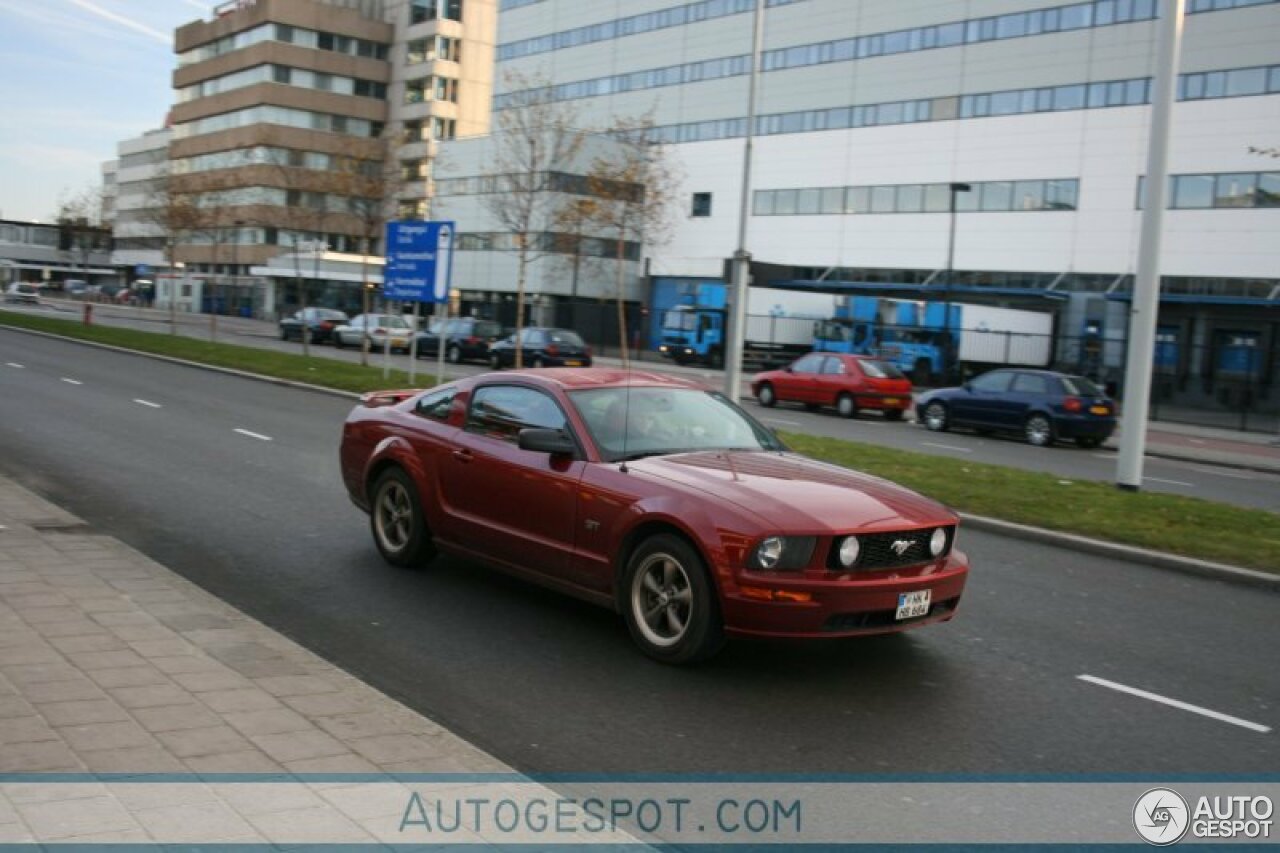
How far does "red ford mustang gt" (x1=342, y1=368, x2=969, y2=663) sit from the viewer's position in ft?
18.5

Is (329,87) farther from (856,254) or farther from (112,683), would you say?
(112,683)

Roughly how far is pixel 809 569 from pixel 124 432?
39.6 feet

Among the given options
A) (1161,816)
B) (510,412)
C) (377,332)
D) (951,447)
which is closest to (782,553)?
(1161,816)

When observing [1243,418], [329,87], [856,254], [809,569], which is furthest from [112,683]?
[329,87]

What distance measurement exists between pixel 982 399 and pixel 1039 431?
59.3 inches

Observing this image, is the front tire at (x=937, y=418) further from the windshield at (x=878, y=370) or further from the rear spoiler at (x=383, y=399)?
the rear spoiler at (x=383, y=399)

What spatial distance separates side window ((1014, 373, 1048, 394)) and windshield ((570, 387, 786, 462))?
18153 millimetres

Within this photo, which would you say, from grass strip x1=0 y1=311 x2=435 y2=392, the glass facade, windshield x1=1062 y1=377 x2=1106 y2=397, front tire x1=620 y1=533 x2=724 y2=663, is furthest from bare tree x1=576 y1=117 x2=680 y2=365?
front tire x1=620 y1=533 x2=724 y2=663

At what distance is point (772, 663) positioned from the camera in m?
6.26

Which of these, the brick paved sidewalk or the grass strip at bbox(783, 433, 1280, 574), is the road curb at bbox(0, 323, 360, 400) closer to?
the grass strip at bbox(783, 433, 1280, 574)

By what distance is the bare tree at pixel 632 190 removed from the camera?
43.0 metres

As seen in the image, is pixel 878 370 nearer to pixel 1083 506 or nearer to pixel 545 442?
pixel 1083 506

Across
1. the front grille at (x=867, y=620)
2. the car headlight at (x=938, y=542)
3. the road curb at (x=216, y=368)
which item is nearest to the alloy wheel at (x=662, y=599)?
the front grille at (x=867, y=620)

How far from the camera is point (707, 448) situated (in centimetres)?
695
